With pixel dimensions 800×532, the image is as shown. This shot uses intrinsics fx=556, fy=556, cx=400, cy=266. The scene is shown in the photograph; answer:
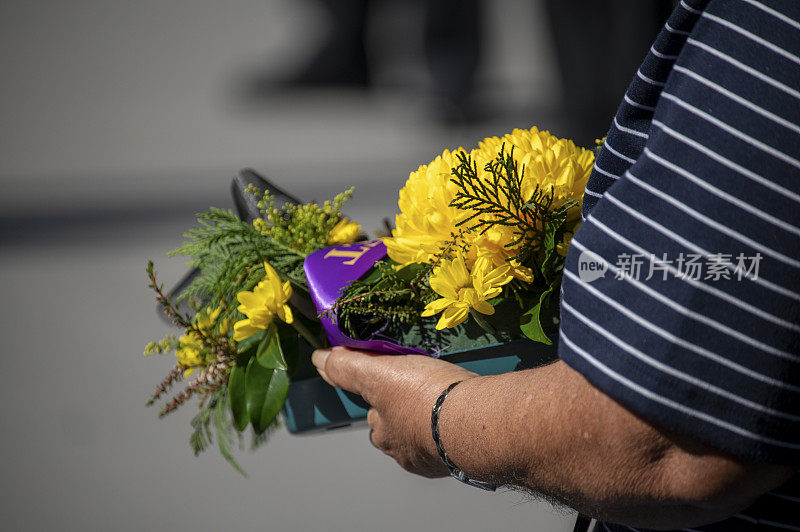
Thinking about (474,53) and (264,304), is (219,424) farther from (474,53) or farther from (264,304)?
(474,53)

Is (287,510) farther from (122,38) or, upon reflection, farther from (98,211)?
(122,38)

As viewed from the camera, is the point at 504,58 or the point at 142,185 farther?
the point at 504,58

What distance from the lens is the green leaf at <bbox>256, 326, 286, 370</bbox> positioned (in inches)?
25.0

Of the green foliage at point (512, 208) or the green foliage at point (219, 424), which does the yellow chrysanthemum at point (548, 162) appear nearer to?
the green foliage at point (512, 208)

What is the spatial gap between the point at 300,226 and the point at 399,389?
0.86 feet

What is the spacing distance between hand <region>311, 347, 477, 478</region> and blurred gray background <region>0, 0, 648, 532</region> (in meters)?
1.24

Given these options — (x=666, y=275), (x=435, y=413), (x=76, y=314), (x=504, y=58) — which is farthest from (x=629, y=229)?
(x=76, y=314)

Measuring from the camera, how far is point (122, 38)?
1.85 meters

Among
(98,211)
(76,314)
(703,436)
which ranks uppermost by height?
(703,436)

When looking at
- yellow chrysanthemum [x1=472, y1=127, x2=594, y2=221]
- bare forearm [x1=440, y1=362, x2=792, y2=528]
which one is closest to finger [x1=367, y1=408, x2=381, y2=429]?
bare forearm [x1=440, y1=362, x2=792, y2=528]

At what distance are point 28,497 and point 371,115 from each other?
1754 mm

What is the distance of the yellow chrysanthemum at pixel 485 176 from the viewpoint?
534 millimetres

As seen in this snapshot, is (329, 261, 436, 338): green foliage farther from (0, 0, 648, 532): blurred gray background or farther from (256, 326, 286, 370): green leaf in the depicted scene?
(0, 0, 648, 532): blurred gray background

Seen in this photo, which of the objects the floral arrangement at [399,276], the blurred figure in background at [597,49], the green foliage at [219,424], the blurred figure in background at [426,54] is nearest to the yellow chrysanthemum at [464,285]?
the floral arrangement at [399,276]
